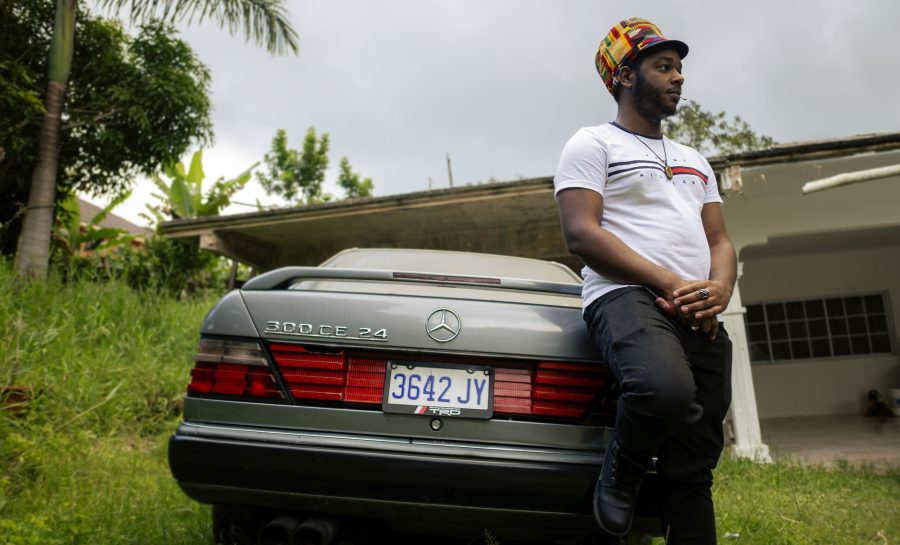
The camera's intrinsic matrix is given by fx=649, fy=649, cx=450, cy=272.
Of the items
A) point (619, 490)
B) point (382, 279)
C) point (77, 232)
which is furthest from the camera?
point (77, 232)

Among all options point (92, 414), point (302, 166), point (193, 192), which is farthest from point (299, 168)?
point (92, 414)

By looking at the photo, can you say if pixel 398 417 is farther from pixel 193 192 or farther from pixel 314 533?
pixel 193 192

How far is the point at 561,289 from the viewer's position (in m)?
2.27

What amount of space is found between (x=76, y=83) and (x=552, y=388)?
10.9m

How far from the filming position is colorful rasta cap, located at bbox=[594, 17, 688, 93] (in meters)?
1.94

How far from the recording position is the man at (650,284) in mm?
1639

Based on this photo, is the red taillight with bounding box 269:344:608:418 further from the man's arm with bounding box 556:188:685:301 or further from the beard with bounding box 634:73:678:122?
the beard with bounding box 634:73:678:122

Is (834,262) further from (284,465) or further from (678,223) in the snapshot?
(284,465)

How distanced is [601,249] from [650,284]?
A: 16 centimetres

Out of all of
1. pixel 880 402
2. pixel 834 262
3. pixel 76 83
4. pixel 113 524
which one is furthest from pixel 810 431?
pixel 76 83

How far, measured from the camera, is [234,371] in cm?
195

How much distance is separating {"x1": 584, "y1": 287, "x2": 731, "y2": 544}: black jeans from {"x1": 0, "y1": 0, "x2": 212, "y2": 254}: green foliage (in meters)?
9.41

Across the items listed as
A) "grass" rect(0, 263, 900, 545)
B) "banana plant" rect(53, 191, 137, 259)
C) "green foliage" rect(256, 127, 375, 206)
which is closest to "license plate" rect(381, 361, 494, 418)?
"grass" rect(0, 263, 900, 545)

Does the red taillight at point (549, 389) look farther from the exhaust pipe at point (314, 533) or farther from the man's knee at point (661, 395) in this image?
the exhaust pipe at point (314, 533)
